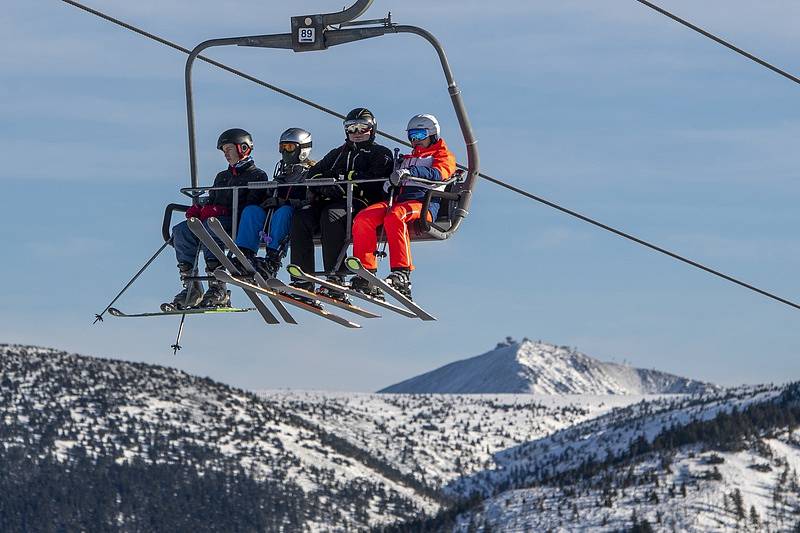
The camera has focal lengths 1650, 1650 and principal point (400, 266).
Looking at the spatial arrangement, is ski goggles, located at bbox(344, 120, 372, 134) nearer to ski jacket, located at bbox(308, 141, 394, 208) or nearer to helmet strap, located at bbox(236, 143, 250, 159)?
ski jacket, located at bbox(308, 141, 394, 208)

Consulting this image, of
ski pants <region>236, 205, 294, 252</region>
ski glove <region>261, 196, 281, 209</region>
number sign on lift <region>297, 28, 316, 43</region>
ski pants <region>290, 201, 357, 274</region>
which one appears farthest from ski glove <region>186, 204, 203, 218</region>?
number sign on lift <region>297, 28, 316, 43</region>

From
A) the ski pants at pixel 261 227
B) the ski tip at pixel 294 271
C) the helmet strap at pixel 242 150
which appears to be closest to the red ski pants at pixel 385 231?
the ski tip at pixel 294 271

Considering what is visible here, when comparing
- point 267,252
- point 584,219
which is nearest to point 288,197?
point 267,252

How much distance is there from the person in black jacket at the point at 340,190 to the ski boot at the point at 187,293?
178 cm

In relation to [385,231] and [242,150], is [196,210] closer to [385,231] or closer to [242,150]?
[242,150]

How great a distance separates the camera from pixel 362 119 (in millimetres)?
23312

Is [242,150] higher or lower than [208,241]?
higher

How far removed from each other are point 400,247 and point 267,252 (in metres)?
2.06

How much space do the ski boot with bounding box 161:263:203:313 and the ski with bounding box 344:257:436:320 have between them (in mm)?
2807

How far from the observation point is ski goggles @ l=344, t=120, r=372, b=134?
23312 millimetres

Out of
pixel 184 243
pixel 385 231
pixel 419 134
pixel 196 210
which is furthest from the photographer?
pixel 184 243

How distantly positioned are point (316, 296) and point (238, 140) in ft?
9.76

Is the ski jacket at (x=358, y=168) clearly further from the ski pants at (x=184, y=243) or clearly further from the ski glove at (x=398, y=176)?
the ski pants at (x=184, y=243)

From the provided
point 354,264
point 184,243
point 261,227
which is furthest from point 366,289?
point 184,243
